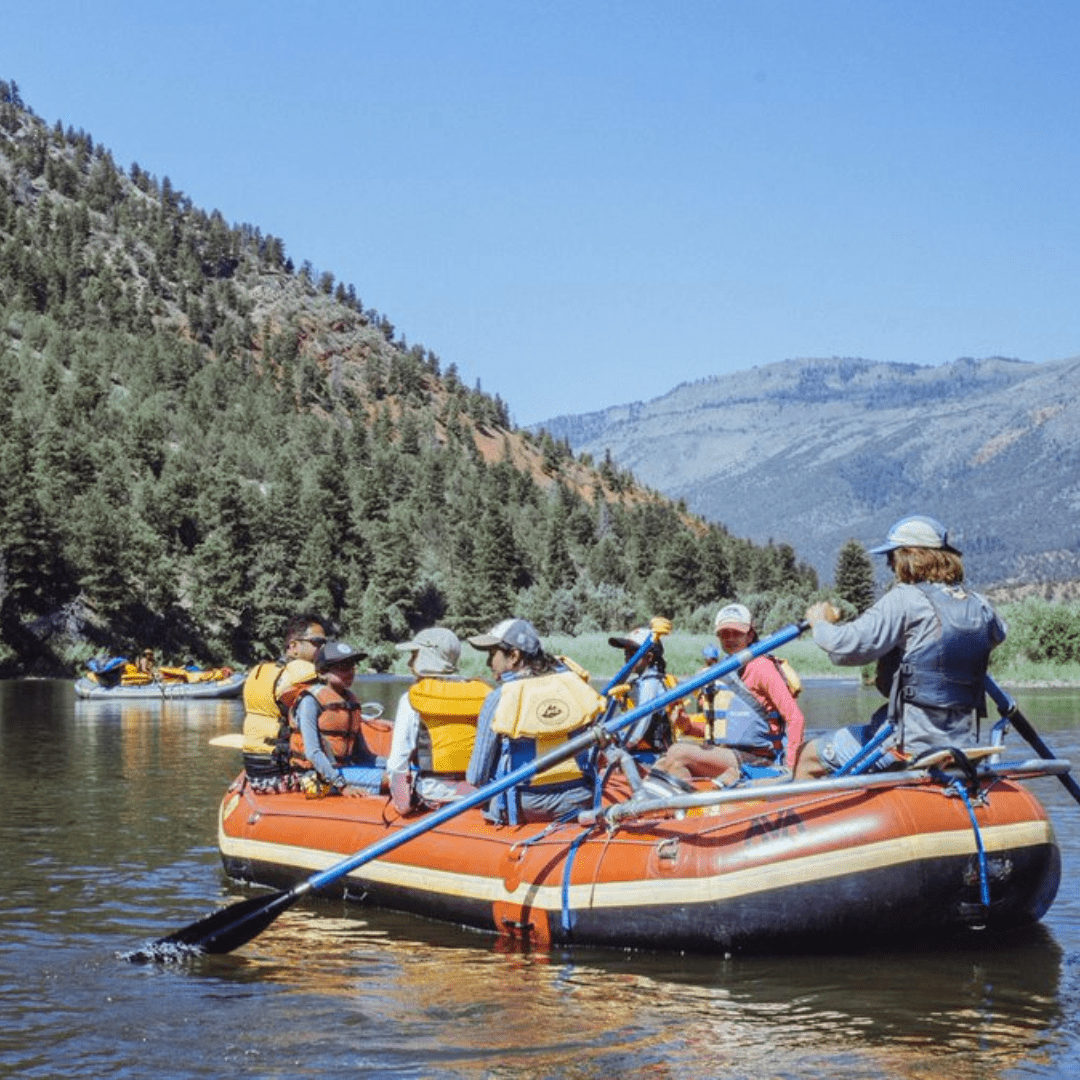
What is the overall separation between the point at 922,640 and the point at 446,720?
3.81 meters

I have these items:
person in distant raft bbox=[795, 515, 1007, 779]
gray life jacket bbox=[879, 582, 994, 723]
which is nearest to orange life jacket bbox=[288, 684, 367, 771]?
person in distant raft bbox=[795, 515, 1007, 779]

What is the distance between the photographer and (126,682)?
1795 inches

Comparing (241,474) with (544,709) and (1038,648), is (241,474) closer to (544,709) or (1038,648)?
(1038,648)

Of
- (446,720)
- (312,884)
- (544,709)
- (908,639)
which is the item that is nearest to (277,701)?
(446,720)

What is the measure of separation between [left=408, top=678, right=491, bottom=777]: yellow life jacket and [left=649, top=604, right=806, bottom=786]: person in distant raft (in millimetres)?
1466

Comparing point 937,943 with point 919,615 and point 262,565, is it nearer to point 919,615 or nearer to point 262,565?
point 919,615

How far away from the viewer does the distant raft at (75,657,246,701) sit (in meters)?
43.9

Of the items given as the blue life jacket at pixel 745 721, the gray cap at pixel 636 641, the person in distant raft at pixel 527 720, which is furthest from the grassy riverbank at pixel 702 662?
the person in distant raft at pixel 527 720

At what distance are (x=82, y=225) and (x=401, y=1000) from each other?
137 meters

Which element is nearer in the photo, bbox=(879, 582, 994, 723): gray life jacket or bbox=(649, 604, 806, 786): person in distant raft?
bbox=(879, 582, 994, 723): gray life jacket

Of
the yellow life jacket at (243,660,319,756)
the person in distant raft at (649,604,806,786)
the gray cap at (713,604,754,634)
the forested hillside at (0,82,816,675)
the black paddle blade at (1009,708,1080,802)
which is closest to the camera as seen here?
the black paddle blade at (1009,708,1080,802)

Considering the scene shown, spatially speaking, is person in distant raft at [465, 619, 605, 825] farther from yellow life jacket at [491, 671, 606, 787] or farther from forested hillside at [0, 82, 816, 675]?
forested hillside at [0, 82, 816, 675]

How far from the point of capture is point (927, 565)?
9.73 m

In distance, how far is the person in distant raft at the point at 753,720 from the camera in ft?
40.0
